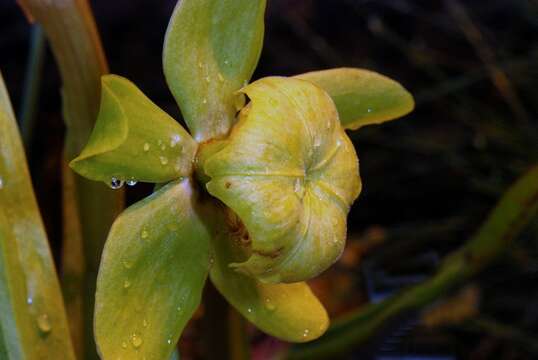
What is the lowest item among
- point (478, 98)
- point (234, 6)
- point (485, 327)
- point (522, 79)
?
point (485, 327)

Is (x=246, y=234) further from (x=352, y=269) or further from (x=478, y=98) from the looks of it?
(x=478, y=98)

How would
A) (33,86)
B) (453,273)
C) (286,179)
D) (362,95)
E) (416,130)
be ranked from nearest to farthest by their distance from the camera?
(286,179) → (362,95) → (453,273) → (33,86) → (416,130)

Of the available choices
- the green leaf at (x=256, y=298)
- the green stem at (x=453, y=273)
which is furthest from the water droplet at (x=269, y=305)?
the green stem at (x=453, y=273)

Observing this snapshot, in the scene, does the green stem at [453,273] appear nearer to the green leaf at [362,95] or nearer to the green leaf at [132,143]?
the green leaf at [362,95]

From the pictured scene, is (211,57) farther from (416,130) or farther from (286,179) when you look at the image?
(416,130)

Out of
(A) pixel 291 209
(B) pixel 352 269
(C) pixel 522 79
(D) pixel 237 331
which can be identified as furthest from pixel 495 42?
(A) pixel 291 209

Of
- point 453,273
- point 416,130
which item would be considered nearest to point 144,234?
point 453,273
